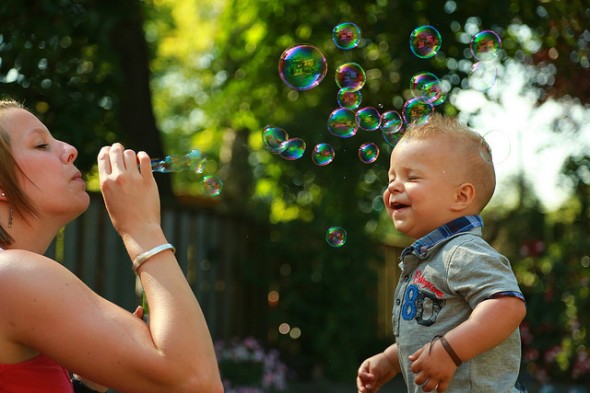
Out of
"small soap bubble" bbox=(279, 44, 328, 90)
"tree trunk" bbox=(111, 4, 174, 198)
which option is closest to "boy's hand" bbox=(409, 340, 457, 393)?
"small soap bubble" bbox=(279, 44, 328, 90)

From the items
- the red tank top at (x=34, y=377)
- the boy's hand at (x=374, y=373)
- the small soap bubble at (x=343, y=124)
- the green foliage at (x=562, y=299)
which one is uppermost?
the small soap bubble at (x=343, y=124)

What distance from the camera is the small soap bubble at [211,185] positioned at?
3.28 meters

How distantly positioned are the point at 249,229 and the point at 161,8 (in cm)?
919

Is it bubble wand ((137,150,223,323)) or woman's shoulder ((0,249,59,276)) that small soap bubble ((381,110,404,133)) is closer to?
bubble wand ((137,150,223,323))

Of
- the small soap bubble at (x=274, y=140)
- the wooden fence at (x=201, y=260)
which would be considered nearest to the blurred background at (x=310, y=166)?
the wooden fence at (x=201, y=260)

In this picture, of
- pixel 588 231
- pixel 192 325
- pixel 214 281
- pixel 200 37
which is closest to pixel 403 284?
pixel 192 325

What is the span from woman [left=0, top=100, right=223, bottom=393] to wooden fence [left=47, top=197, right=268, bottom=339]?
4220mm

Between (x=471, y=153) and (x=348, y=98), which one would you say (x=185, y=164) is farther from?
(x=348, y=98)

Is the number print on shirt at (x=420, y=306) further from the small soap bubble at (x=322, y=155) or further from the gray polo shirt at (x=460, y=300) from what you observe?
the small soap bubble at (x=322, y=155)

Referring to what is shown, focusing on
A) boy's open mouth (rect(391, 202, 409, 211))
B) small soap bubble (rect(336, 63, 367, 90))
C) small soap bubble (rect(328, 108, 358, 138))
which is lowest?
boy's open mouth (rect(391, 202, 409, 211))

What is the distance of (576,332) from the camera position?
7.73 m

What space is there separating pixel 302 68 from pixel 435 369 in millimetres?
1987

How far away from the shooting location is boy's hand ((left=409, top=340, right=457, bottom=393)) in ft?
7.09

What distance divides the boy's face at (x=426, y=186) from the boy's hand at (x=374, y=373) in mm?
417
